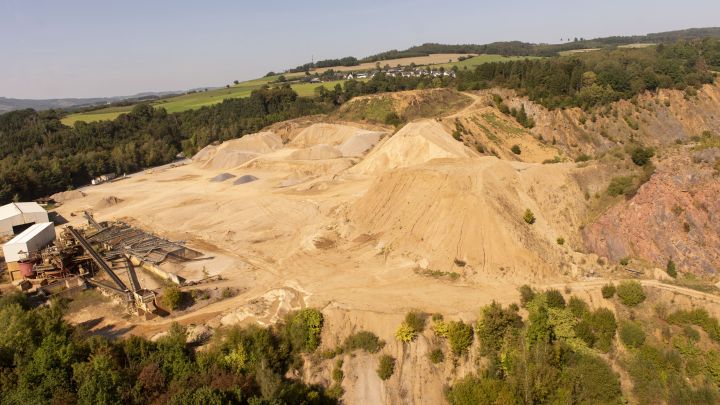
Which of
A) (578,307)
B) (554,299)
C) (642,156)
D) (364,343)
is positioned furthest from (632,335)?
(642,156)

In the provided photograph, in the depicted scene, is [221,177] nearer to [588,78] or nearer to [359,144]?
[359,144]

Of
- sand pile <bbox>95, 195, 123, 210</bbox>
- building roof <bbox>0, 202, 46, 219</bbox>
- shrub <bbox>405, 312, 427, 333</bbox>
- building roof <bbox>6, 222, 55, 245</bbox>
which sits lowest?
shrub <bbox>405, 312, 427, 333</bbox>

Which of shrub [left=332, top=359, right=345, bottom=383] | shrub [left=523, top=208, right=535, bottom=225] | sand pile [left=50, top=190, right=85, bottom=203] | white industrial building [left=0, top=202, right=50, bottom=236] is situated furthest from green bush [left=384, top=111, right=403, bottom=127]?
shrub [left=332, top=359, right=345, bottom=383]

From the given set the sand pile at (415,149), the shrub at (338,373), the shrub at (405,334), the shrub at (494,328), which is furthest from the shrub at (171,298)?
the sand pile at (415,149)

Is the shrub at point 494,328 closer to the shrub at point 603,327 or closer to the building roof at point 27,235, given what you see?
the shrub at point 603,327

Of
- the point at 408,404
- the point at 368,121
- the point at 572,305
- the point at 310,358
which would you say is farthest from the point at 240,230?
the point at 368,121

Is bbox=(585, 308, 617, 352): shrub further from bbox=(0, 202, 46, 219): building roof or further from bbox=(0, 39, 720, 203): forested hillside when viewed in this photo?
bbox=(0, 202, 46, 219): building roof

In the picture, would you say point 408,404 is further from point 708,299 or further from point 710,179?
Answer: point 710,179
